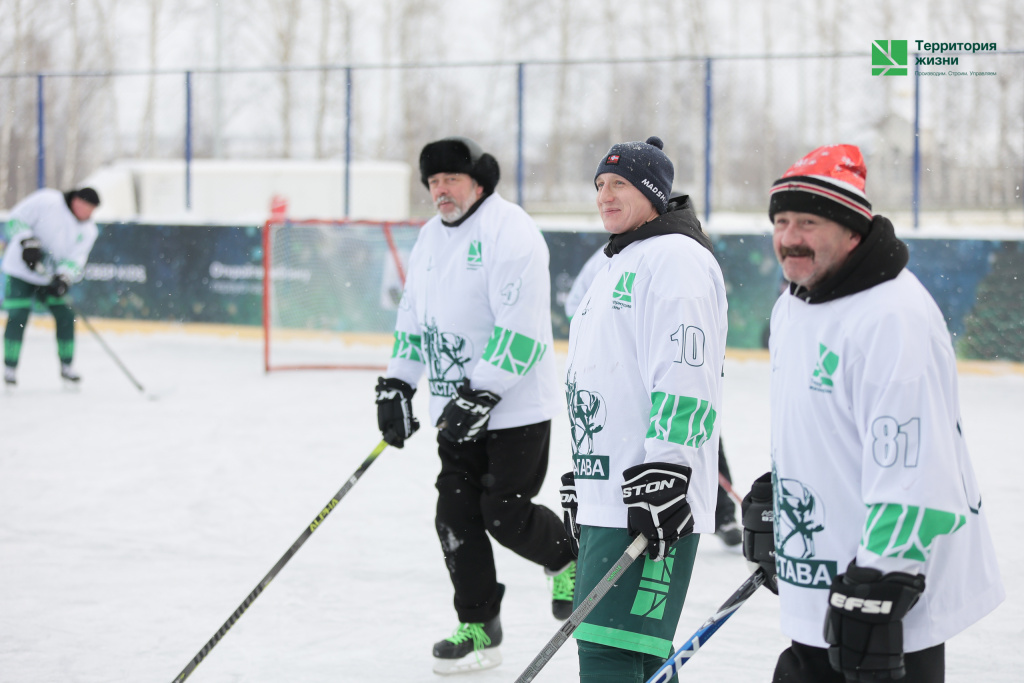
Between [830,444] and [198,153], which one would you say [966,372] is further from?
[198,153]

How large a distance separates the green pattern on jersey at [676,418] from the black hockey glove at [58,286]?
6.51 meters

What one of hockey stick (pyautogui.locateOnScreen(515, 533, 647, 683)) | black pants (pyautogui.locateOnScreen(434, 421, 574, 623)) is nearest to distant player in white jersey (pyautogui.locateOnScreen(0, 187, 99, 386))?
black pants (pyautogui.locateOnScreen(434, 421, 574, 623))

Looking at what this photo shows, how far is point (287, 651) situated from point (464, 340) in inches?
42.7

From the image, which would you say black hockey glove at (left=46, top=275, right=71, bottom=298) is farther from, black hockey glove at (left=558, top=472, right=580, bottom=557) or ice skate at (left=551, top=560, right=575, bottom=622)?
black hockey glove at (left=558, top=472, right=580, bottom=557)

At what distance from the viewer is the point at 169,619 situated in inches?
131

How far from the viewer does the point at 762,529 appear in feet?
6.01

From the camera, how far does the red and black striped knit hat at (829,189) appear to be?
1.59m

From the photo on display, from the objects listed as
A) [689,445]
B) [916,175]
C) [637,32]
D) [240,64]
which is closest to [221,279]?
[916,175]

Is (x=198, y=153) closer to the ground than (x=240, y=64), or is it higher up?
closer to the ground

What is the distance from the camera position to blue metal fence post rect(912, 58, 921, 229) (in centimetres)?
874

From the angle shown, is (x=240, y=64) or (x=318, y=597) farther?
(x=240, y=64)

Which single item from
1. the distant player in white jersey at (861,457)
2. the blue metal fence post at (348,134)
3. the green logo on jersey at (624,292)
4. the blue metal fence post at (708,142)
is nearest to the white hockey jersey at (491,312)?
the green logo on jersey at (624,292)

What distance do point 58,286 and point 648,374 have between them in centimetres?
650

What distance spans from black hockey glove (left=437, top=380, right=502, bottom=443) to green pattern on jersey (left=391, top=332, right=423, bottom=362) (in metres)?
0.44
